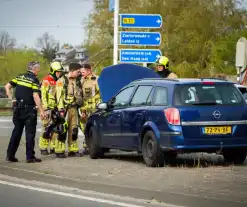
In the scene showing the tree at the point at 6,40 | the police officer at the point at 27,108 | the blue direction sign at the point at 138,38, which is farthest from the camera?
the tree at the point at 6,40

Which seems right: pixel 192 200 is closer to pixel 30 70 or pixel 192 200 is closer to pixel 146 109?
pixel 146 109

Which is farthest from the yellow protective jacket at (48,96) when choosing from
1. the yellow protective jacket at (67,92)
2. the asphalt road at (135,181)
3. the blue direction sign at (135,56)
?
the blue direction sign at (135,56)

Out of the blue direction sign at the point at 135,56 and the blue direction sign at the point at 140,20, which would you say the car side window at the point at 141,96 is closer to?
the blue direction sign at the point at 140,20

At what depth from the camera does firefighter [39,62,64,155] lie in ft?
54.7

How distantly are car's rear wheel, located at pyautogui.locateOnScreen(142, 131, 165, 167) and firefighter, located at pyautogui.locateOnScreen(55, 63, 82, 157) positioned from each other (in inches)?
108

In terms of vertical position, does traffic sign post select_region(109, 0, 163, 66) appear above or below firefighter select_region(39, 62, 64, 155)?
above

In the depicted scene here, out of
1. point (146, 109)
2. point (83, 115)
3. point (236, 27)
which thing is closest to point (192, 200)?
point (146, 109)

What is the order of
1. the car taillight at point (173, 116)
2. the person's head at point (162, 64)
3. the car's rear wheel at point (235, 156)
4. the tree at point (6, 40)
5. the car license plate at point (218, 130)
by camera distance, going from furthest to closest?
the tree at point (6, 40) < the person's head at point (162, 64) < the car's rear wheel at point (235, 156) < the car license plate at point (218, 130) < the car taillight at point (173, 116)

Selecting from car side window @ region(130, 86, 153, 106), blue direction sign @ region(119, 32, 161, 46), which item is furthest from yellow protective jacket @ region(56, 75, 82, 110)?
blue direction sign @ region(119, 32, 161, 46)

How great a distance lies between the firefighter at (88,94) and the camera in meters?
17.5

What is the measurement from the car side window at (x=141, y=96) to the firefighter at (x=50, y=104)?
7.00 ft

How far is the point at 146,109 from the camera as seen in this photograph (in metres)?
14.3

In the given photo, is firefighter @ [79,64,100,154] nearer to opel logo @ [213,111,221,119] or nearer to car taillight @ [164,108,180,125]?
Answer: car taillight @ [164,108,180,125]

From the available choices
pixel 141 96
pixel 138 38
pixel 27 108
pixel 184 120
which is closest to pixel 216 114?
pixel 184 120
